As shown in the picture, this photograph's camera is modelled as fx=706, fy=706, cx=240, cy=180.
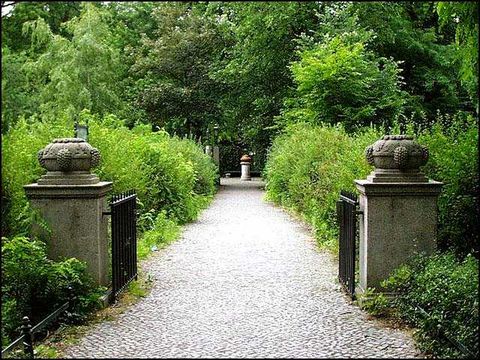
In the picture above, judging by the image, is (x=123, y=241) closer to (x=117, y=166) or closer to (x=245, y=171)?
(x=117, y=166)

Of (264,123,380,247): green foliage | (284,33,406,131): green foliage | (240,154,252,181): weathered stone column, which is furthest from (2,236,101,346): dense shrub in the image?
(240,154,252,181): weathered stone column

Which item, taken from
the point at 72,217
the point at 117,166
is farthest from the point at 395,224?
the point at 117,166

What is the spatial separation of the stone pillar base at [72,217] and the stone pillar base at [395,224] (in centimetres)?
293

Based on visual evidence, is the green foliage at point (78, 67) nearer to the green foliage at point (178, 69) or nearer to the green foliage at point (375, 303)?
the green foliage at point (178, 69)

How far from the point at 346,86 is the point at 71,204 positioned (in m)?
15.1

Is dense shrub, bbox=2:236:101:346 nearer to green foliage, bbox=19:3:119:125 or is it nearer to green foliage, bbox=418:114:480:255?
green foliage, bbox=418:114:480:255

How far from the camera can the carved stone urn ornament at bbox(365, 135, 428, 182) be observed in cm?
758

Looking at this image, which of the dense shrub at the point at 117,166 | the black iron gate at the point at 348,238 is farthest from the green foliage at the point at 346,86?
the black iron gate at the point at 348,238

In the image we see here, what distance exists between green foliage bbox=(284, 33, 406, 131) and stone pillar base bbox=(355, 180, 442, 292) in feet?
43.8

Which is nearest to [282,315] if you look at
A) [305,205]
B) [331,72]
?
[305,205]

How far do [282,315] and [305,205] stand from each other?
32.7ft

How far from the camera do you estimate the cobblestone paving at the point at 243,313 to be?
603 centimetres

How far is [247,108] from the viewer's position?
34.5 metres

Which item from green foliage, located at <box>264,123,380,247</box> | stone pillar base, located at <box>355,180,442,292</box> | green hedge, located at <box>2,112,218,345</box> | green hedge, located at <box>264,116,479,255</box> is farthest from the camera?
green foliage, located at <box>264,123,380,247</box>
